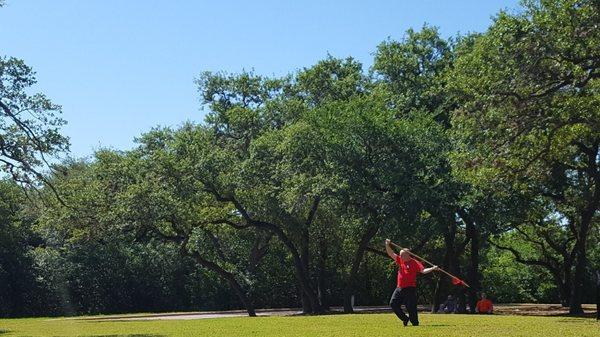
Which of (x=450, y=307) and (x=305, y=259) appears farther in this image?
(x=305, y=259)

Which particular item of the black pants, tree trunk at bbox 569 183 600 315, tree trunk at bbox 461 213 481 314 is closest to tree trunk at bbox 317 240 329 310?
tree trunk at bbox 461 213 481 314

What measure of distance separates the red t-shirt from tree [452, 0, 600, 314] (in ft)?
18.9

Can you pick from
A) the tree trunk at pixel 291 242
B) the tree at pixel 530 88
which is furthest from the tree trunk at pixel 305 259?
the tree at pixel 530 88

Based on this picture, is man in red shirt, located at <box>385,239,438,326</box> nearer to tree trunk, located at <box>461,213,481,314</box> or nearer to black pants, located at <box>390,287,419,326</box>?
black pants, located at <box>390,287,419,326</box>

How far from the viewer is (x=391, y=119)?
29.7 meters

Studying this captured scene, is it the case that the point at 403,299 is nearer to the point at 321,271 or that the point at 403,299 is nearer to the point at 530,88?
the point at 530,88

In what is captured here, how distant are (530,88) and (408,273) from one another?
21.4ft

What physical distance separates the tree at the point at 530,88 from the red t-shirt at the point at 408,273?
18.9ft

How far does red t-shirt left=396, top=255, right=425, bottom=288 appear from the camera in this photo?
15422 mm

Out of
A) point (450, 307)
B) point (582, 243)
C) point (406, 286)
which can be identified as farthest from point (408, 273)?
point (582, 243)

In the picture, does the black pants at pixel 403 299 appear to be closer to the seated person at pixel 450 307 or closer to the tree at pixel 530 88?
the tree at pixel 530 88

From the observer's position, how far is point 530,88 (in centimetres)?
1845

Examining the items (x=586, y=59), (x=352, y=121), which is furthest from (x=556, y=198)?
(x=586, y=59)

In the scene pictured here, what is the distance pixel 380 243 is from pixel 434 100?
413 inches
